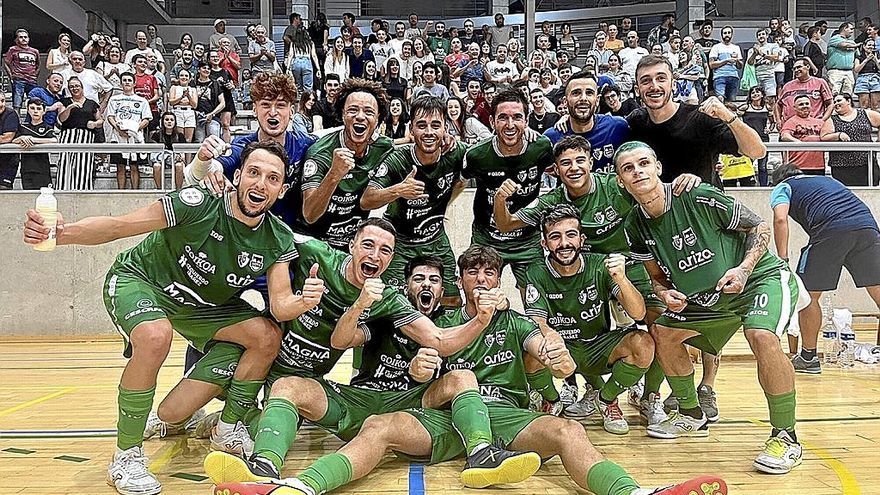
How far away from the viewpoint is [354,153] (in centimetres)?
520

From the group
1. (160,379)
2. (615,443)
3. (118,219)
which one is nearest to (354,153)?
(118,219)

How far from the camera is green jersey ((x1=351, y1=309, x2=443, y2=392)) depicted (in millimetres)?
4605

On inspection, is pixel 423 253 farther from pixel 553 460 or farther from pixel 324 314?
pixel 553 460

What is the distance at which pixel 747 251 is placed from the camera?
4.54 metres

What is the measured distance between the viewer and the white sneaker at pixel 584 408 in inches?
219

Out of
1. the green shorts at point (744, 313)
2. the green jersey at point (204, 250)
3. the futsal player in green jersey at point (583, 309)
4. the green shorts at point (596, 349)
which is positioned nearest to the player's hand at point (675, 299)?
the green shorts at point (744, 313)

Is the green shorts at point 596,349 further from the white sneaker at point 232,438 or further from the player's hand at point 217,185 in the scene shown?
the player's hand at point 217,185

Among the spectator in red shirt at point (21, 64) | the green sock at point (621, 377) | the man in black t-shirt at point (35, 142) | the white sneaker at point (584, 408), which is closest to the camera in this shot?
the green sock at point (621, 377)

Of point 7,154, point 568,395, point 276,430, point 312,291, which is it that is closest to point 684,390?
point 568,395

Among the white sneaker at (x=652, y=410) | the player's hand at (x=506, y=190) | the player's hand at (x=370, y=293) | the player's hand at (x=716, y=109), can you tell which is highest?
the player's hand at (x=716, y=109)

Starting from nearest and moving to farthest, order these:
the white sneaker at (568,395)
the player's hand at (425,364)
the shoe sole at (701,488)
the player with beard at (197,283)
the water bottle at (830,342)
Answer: the shoe sole at (701,488), the player with beard at (197,283), the player's hand at (425,364), the white sneaker at (568,395), the water bottle at (830,342)

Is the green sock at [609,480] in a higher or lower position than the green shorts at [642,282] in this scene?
lower

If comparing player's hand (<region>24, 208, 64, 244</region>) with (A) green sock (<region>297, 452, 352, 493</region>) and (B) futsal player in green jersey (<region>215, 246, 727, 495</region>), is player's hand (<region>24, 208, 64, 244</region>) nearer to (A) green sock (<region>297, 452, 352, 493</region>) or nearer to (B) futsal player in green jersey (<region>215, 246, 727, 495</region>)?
(B) futsal player in green jersey (<region>215, 246, 727, 495</region>)

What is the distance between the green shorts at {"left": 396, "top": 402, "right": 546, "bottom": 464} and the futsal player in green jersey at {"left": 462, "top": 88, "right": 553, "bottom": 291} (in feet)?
4.50
